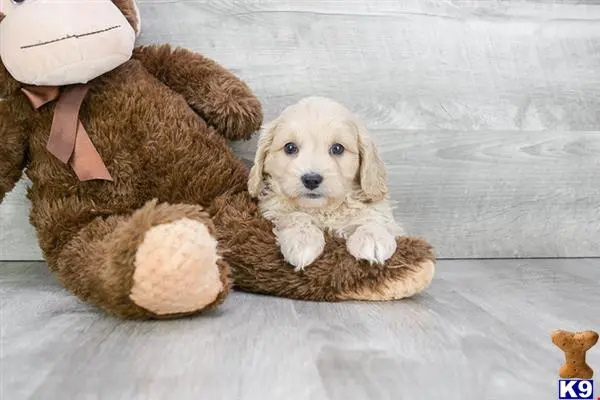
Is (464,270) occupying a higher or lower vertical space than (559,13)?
lower

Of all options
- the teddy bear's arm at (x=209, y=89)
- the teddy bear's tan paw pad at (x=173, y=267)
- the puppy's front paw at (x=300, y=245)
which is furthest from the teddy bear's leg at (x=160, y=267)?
the teddy bear's arm at (x=209, y=89)

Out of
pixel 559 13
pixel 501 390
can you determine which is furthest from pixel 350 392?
pixel 559 13

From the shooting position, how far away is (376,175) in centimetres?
140

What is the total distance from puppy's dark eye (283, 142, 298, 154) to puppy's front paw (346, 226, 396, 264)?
0.20m

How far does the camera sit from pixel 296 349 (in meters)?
1.03

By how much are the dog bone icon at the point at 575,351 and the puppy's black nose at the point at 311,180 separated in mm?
543

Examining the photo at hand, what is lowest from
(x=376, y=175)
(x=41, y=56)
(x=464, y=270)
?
(x=464, y=270)

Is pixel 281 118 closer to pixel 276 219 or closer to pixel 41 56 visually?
pixel 276 219

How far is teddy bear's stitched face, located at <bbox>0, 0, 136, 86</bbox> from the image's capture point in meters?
1.22

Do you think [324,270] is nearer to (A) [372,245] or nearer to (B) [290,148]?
(A) [372,245]

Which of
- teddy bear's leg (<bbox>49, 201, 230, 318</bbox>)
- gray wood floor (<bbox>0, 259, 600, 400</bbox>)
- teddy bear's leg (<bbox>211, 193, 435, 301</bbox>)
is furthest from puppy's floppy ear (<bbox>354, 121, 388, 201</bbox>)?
teddy bear's leg (<bbox>49, 201, 230, 318</bbox>)

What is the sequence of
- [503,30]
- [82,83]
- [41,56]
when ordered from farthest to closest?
1. [503,30]
2. [82,83]
3. [41,56]

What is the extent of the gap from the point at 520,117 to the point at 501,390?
1095 millimetres

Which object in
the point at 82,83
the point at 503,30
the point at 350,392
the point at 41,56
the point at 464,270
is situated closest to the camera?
the point at 350,392
